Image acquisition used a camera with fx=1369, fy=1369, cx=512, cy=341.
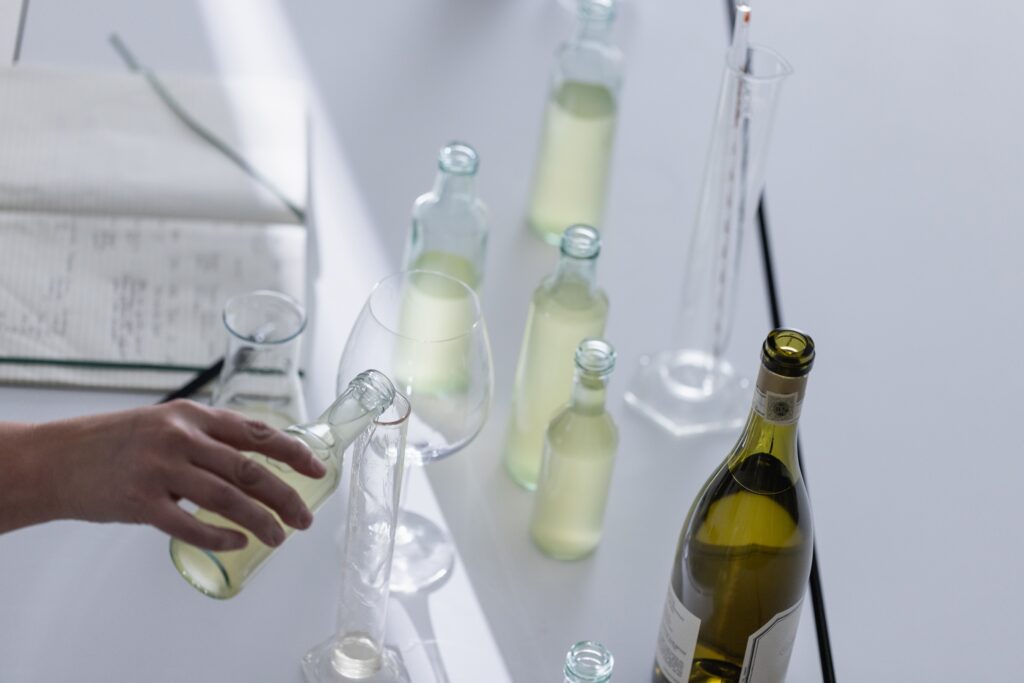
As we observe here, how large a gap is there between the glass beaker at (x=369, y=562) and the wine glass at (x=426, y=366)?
0.19ft

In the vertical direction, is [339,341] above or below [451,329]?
below

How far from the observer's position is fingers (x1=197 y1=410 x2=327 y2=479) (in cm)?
72

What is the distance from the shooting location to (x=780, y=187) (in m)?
1.40

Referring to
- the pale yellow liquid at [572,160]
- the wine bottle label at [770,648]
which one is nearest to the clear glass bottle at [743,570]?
the wine bottle label at [770,648]

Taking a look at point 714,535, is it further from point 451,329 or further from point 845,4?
point 845,4

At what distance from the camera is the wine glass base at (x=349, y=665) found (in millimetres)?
869

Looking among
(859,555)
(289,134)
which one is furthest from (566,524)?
(289,134)

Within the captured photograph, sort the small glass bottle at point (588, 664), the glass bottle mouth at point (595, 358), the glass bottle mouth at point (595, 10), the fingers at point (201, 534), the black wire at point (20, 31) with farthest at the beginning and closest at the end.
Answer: the black wire at point (20, 31) < the glass bottle mouth at point (595, 10) < the glass bottle mouth at point (595, 358) < the small glass bottle at point (588, 664) < the fingers at point (201, 534)

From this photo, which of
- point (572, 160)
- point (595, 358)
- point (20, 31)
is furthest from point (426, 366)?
point (20, 31)

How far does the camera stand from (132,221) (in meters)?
1.21

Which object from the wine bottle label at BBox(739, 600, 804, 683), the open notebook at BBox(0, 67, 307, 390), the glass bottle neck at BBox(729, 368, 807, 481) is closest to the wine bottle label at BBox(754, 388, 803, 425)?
the glass bottle neck at BBox(729, 368, 807, 481)

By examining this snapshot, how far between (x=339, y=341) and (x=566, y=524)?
277 mm

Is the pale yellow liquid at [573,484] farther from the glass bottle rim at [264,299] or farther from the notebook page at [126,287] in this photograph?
the notebook page at [126,287]

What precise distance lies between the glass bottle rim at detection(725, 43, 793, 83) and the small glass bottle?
45 cm
